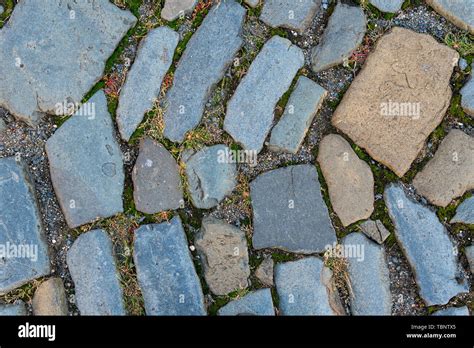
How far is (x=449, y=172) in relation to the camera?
3.24m

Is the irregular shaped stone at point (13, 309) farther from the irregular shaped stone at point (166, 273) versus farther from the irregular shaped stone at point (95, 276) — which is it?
the irregular shaped stone at point (166, 273)

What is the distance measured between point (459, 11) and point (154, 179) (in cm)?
210

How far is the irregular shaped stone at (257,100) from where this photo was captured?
326 cm

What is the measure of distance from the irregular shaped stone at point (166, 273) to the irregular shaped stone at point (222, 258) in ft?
0.29

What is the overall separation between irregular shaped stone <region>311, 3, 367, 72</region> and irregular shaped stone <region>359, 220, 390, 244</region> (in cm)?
97

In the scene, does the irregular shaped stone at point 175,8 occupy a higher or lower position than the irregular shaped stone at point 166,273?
higher

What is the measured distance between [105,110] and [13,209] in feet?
2.57

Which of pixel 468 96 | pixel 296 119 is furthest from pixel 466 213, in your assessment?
pixel 296 119

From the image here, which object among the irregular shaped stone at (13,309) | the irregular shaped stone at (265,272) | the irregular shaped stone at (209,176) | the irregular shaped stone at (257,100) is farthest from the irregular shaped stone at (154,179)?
the irregular shaped stone at (13,309)

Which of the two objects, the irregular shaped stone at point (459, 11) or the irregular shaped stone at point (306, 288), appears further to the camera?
the irregular shaped stone at point (459, 11)

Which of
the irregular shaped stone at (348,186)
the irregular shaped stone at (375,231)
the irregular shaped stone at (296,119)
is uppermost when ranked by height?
the irregular shaped stone at (296,119)

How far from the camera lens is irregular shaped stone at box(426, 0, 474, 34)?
10.8 ft

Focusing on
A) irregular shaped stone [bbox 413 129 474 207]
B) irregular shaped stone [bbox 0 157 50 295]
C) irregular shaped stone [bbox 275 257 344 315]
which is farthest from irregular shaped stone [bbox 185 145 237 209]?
irregular shaped stone [bbox 413 129 474 207]

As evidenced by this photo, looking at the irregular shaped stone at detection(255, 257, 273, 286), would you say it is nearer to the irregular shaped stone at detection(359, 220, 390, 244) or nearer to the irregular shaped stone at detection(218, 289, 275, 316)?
the irregular shaped stone at detection(218, 289, 275, 316)
